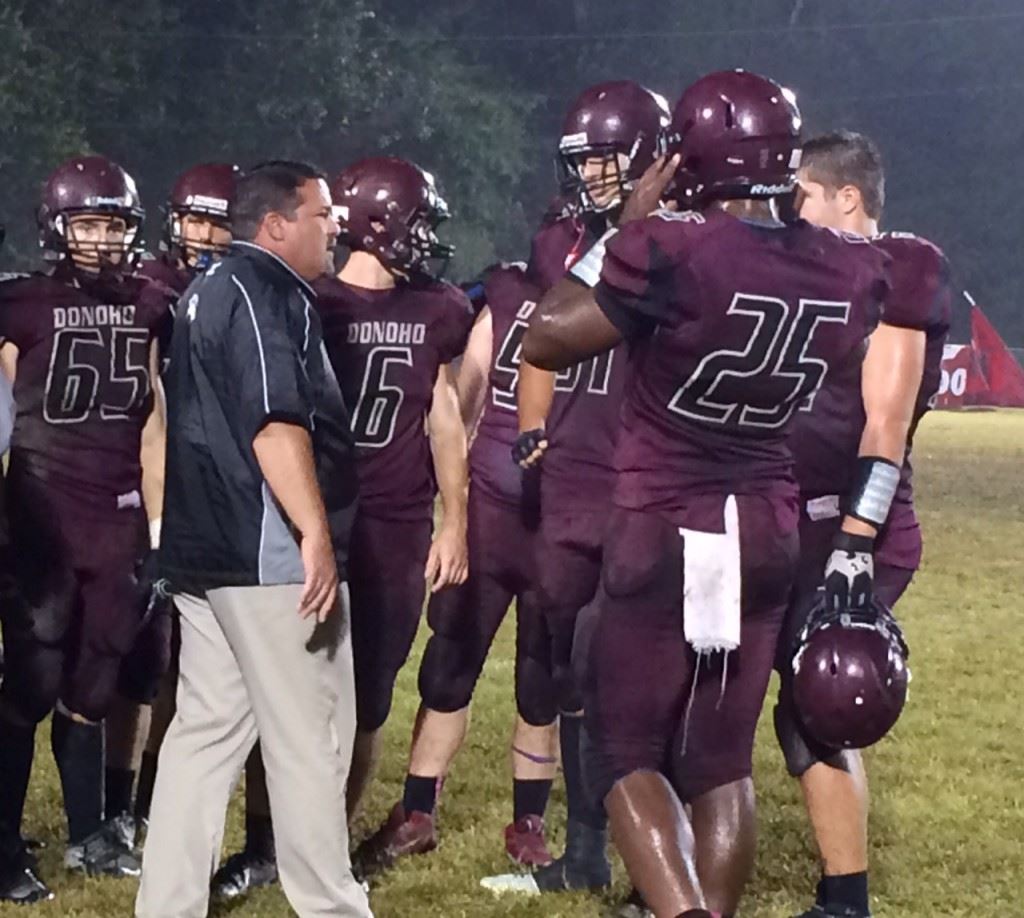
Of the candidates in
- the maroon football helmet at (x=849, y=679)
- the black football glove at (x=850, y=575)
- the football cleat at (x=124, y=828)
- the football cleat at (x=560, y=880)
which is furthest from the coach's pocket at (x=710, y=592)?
the football cleat at (x=124, y=828)

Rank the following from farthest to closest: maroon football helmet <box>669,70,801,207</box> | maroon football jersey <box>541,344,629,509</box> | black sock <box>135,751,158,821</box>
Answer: black sock <box>135,751,158,821</box> → maroon football jersey <box>541,344,629,509</box> → maroon football helmet <box>669,70,801,207</box>

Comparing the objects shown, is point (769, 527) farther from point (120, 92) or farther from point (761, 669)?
point (120, 92)

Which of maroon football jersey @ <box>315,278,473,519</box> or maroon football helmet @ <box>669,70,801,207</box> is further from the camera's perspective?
maroon football jersey @ <box>315,278,473,519</box>

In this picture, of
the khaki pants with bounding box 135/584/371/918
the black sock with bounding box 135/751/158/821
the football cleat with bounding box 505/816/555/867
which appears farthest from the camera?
the black sock with bounding box 135/751/158/821

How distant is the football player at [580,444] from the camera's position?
193 inches

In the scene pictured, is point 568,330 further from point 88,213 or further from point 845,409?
point 88,213

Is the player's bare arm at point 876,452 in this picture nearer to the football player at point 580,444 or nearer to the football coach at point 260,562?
the football player at point 580,444

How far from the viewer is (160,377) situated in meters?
5.24

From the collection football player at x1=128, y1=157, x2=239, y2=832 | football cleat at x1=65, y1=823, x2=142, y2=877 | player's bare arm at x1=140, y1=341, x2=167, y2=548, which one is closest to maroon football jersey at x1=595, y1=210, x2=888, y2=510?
player's bare arm at x1=140, y1=341, x2=167, y2=548

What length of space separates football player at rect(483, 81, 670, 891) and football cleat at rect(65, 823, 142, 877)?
1.04m

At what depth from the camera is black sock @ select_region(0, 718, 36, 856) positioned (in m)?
4.88

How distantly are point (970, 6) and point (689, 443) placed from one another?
180 feet

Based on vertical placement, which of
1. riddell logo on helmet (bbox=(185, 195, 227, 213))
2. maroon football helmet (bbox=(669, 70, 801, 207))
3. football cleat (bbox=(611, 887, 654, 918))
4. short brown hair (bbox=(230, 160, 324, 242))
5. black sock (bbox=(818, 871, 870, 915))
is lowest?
football cleat (bbox=(611, 887, 654, 918))

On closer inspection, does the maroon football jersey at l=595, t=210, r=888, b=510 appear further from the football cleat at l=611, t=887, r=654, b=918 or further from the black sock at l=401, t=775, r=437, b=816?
the black sock at l=401, t=775, r=437, b=816
